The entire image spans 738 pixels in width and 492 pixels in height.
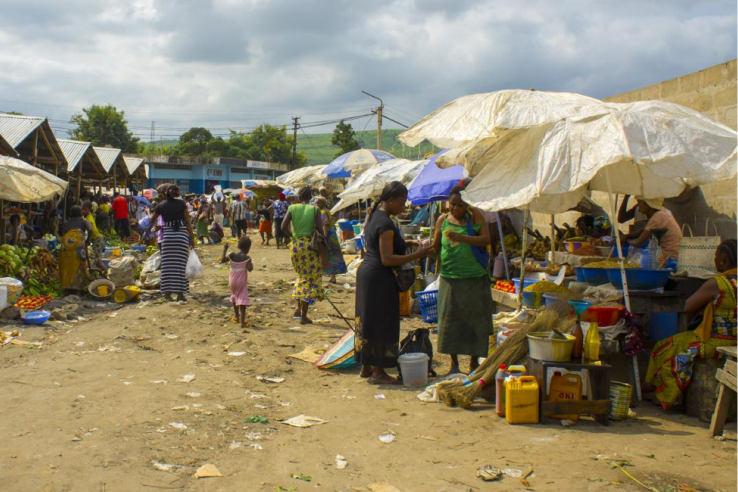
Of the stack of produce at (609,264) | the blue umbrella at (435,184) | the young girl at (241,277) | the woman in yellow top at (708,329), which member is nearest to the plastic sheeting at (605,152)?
the woman in yellow top at (708,329)

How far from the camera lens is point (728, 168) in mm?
4773

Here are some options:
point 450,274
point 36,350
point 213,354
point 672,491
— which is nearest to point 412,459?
point 672,491

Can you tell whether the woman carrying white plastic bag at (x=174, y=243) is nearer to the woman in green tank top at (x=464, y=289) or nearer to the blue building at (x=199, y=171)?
the woman in green tank top at (x=464, y=289)

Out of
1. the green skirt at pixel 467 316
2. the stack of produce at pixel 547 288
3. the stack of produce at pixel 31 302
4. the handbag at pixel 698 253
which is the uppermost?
the handbag at pixel 698 253

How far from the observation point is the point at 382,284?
5816mm

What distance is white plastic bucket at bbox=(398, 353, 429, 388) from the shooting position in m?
5.83

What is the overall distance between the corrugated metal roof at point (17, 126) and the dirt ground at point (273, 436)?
29.7 ft

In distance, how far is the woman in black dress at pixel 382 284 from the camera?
572cm

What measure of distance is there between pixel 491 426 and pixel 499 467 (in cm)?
83

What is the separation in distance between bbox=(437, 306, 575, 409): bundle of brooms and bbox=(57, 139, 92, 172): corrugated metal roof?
16.4 m

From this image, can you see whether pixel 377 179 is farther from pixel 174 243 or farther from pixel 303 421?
pixel 303 421

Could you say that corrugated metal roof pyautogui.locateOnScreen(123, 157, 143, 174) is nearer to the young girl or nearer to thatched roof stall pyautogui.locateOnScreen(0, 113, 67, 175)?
thatched roof stall pyautogui.locateOnScreen(0, 113, 67, 175)

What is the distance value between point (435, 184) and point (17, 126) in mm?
11360

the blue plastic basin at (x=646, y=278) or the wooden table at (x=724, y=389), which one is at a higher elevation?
the blue plastic basin at (x=646, y=278)
